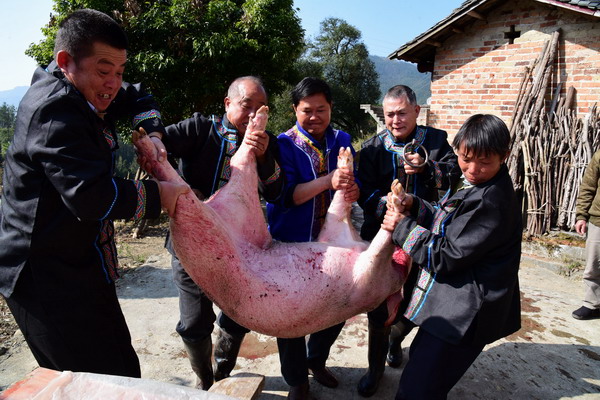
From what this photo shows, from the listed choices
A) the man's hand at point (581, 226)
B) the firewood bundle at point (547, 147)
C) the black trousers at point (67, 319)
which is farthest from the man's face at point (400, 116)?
the firewood bundle at point (547, 147)

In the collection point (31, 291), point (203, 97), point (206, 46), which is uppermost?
point (206, 46)

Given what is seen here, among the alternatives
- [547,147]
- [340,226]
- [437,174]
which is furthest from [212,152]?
[547,147]

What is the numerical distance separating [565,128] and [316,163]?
18.7 feet

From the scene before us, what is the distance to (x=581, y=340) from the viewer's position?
361 centimetres

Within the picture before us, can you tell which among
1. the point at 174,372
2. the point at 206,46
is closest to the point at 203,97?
the point at 206,46

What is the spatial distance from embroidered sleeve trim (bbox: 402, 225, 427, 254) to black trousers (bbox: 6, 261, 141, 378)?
154cm

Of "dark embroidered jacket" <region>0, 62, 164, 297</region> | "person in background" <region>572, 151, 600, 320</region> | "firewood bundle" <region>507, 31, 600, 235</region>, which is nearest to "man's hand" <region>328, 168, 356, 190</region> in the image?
"dark embroidered jacket" <region>0, 62, 164, 297</region>

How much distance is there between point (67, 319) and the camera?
5.59 feet

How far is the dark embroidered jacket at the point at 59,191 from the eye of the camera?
1.44 meters

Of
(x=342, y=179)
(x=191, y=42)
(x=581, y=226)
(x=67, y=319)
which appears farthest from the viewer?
(x=191, y=42)

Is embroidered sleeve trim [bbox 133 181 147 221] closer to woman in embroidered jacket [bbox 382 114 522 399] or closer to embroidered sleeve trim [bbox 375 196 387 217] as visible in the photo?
woman in embroidered jacket [bbox 382 114 522 399]

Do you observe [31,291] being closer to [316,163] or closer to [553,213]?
[316,163]

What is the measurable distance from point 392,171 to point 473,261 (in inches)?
38.3

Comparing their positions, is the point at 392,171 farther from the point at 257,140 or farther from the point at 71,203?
the point at 71,203
